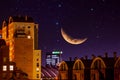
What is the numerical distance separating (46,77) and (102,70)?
37.1 m

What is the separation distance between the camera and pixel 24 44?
256 feet

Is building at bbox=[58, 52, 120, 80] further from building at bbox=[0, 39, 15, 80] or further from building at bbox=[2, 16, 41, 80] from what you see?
building at bbox=[2, 16, 41, 80]

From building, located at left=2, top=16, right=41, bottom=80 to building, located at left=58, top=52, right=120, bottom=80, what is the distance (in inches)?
626

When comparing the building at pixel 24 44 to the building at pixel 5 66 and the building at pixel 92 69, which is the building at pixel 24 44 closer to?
the building at pixel 5 66

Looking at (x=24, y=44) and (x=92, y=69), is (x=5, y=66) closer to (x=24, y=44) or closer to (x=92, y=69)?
(x=24, y=44)

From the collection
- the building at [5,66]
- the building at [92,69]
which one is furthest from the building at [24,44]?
the building at [92,69]

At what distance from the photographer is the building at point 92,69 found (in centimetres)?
5241

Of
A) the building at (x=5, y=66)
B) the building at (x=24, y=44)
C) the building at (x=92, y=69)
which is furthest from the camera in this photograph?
the building at (x=24, y=44)

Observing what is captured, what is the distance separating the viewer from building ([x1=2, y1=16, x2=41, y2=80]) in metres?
77.9

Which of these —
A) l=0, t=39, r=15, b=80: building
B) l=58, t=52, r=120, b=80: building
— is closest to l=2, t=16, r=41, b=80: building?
l=0, t=39, r=15, b=80: building

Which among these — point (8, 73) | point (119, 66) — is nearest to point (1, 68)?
point (8, 73)

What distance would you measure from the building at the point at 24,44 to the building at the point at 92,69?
15.9 m

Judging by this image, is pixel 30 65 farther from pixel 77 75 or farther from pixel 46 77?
pixel 77 75

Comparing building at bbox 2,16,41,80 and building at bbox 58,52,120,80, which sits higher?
building at bbox 2,16,41,80
